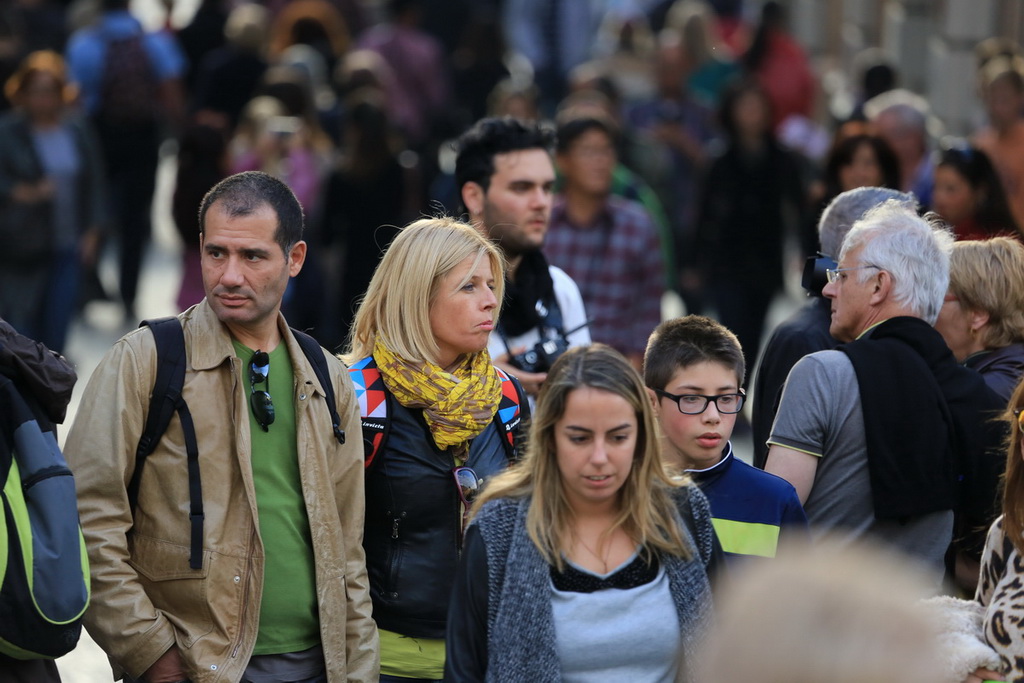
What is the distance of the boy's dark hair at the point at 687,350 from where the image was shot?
427 centimetres

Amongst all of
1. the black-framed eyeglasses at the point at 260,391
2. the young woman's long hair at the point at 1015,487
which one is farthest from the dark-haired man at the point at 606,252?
the black-framed eyeglasses at the point at 260,391

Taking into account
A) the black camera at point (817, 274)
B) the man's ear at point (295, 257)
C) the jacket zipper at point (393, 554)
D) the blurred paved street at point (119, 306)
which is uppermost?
the man's ear at point (295, 257)

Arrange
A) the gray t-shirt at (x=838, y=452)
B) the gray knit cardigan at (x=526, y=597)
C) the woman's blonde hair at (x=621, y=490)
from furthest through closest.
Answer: the gray t-shirt at (x=838, y=452)
the woman's blonde hair at (x=621, y=490)
the gray knit cardigan at (x=526, y=597)

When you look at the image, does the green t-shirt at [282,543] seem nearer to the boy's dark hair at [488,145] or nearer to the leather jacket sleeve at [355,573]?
the leather jacket sleeve at [355,573]

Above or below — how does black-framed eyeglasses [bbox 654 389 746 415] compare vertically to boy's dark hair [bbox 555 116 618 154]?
below

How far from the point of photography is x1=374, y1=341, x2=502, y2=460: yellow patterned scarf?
169 inches

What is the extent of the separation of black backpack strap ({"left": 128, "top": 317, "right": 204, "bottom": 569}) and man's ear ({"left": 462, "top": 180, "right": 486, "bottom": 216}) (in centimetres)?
202

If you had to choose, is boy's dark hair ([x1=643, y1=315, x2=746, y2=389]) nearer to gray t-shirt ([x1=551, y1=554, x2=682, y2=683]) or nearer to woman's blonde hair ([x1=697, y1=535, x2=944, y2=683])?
gray t-shirt ([x1=551, y1=554, x2=682, y2=683])

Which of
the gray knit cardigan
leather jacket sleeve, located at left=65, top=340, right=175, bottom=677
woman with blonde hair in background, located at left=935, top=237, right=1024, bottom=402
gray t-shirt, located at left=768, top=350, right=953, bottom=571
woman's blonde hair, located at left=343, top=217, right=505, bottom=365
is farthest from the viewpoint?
woman with blonde hair in background, located at left=935, top=237, right=1024, bottom=402

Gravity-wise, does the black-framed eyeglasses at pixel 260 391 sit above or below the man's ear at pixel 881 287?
below

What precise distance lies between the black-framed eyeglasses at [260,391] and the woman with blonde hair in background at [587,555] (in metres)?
0.71

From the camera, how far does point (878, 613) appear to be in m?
1.91

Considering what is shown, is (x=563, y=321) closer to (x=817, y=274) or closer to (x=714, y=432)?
(x=817, y=274)

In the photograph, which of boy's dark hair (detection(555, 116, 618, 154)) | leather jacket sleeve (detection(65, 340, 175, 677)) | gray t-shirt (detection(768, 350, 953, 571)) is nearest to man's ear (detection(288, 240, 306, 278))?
leather jacket sleeve (detection(65, 340, 175, 677))
